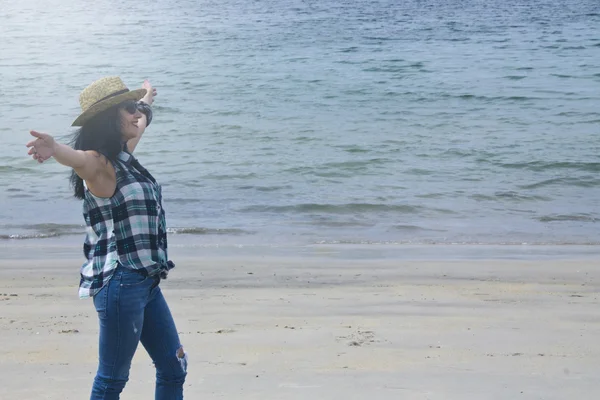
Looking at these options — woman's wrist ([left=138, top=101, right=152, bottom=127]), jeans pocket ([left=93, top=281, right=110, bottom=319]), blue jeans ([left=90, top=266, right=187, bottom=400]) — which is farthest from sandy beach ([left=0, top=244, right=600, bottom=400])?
woman's wrist ([left=138, top=101, right=152, bottom=127])

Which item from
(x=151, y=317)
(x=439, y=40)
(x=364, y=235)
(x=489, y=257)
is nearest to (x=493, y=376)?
(x=151, y=317)

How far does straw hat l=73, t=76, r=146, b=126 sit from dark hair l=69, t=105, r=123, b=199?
0.09ft

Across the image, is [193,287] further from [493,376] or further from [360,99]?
[360,99]

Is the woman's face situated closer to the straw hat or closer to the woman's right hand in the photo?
the straw hat

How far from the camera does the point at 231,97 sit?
71.7ft

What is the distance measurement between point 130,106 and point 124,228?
0.50 meters

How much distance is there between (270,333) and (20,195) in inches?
302

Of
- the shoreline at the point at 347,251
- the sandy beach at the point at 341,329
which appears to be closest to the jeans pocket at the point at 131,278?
the sandy beach at the point at 341,329

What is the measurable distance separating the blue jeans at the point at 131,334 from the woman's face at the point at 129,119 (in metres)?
0.54

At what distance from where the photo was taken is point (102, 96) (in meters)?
3.42

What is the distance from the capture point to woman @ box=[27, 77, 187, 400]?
3.27 m

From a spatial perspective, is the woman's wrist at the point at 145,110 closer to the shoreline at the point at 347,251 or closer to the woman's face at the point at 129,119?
the woman's face at the point at 129,119

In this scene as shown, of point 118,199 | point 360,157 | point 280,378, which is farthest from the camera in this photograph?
point 360,157

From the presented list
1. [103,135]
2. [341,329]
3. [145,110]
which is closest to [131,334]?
[103,135]
